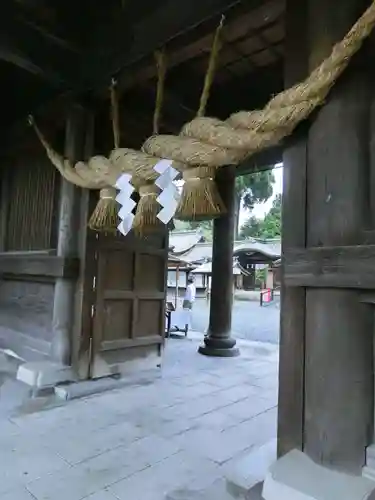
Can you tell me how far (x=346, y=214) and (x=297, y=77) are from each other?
0.64 metres

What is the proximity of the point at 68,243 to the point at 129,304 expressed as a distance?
697mm

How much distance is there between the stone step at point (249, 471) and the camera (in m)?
1.43

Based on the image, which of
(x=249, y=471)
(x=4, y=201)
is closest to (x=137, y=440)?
(x=249, y=471)

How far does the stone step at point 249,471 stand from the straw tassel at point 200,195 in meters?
1.04

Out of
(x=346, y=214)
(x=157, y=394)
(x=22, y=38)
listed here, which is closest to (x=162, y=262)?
(x=157, y=394)

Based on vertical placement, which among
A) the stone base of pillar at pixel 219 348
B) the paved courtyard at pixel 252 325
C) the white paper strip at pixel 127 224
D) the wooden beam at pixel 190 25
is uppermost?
the wooden beam at pixel 190 25

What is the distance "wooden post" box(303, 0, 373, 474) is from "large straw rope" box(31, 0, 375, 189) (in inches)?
4.2

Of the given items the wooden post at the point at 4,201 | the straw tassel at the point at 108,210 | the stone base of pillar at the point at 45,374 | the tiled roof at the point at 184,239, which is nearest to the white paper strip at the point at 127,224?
the straw tassel at the point at 108,210

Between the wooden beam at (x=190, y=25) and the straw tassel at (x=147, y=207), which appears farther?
the straw tassel at (x=147, y=207)

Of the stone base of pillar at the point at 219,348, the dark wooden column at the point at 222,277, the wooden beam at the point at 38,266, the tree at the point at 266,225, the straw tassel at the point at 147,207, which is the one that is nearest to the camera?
the straw tassel at the point at 147,207

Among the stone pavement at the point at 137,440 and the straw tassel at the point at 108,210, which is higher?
the straw tassel at the point at 108,210

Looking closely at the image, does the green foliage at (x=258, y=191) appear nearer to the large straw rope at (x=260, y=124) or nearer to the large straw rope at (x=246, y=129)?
the large straw rope at (x=246, y=129)

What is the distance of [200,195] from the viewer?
174cm

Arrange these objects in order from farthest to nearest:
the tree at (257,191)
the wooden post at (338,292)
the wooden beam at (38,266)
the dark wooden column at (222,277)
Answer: the tree at (257,191)
the dark wooden column at (222,277)
the wooden beam at (38,266)
the wooden post at (338,292)
